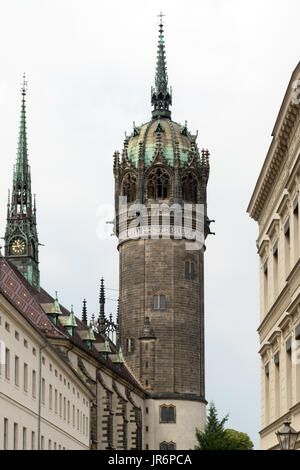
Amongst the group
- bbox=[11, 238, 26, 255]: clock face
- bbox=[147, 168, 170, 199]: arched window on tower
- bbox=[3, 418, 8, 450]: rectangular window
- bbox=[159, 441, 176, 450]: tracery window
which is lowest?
bbox=[3, 418, 8, 450]: rectangular window

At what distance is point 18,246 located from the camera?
102938mm

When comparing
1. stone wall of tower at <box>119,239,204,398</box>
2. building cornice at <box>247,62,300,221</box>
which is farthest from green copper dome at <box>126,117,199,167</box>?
building cornice at <box>247,62,300,221</box>

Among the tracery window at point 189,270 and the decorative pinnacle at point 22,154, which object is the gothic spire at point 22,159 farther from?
the tracery window at point 189,270

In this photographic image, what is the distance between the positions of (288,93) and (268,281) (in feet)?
33.5

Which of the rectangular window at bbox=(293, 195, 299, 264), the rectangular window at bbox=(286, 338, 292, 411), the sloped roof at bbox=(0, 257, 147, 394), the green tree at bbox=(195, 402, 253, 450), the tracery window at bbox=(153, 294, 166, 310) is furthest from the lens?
the tracery window at bbox=(153, 294, 166, 310)

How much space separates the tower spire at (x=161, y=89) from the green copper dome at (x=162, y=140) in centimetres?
350

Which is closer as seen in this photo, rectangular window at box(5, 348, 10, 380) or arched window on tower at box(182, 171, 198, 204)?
rectangular window at box(5, 348, 10, 380)

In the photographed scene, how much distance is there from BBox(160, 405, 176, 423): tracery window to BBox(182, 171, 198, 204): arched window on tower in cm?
2166

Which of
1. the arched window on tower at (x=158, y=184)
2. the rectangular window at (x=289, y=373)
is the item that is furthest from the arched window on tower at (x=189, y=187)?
the rectangular window at (x=289, y=373)

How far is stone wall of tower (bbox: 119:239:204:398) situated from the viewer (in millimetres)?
109812

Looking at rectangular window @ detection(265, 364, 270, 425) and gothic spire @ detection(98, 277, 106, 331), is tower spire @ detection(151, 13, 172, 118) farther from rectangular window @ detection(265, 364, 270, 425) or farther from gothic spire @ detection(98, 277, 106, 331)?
rectangular window @ detection(265, 364, 270, 425)

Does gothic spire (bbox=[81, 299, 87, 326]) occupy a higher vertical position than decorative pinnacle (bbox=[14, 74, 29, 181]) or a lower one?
lower

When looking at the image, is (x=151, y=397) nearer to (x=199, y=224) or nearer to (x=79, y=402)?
(x=199, y=224)

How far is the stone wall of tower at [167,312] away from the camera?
110 metres
